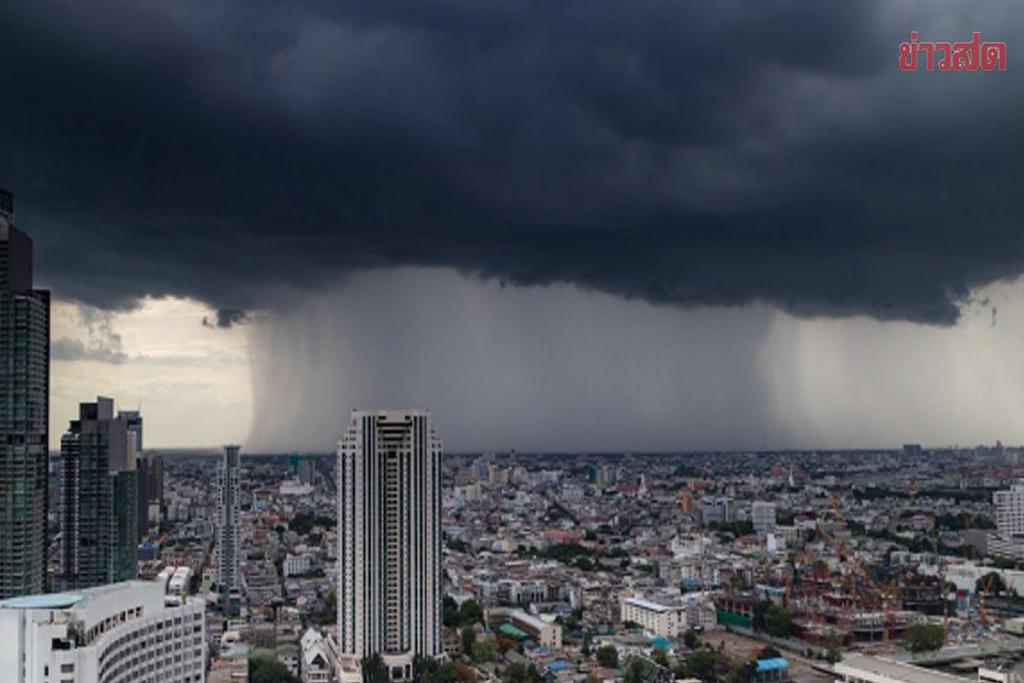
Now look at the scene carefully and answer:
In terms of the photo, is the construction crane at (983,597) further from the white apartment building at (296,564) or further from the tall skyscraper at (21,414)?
the tall skyscraper at (21,414)

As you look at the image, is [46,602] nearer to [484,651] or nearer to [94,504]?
[484,651]

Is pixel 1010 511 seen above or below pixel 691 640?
above

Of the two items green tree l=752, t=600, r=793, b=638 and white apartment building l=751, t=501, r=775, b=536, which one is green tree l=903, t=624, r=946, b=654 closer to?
green tree l=752, t=600, r=793, b=638

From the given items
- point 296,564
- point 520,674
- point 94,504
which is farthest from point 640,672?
point 296,564

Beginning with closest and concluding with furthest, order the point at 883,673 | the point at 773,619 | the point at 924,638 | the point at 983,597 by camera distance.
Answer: the point at 883,673
the point at 924,638
the point at 773,619
the point at 983,597

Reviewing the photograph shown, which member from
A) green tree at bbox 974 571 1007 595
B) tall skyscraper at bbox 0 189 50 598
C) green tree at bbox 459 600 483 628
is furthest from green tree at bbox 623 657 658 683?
green tree at bbox 974 571 1007 595
